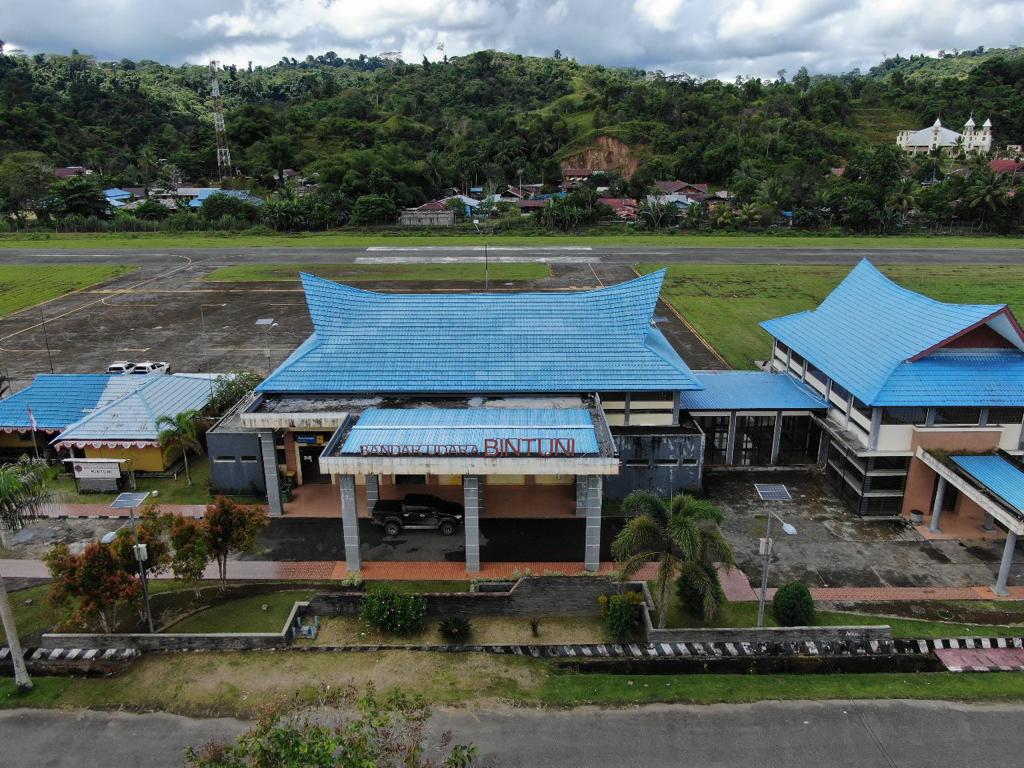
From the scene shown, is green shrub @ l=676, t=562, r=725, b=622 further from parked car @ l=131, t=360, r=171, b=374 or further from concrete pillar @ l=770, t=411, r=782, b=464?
parked car @ l=131, t=360, r=171, b=374

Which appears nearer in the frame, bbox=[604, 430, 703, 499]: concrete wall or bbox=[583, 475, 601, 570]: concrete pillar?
bbox=[583, 475, 601, 570]: concrete pillar

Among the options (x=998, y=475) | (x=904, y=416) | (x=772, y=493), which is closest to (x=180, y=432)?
(x=772, y=493)

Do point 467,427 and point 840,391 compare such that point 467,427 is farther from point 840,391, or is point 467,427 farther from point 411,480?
point 840,391

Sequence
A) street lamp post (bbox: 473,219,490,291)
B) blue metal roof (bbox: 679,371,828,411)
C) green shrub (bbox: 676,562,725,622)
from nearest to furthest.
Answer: green shrub (bbox: 676,562,725,622), blue metal roof (bbox: 679,371,828,411), street lamp post (bbox: 473,219,490,291)

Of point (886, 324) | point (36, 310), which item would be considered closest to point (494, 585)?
point (886, 324)

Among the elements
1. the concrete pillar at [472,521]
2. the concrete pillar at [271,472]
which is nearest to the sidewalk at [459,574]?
the concrete pillar at [472,521]

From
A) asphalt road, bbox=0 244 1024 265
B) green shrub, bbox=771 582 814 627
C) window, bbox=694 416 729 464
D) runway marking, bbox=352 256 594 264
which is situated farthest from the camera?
asphalt road, bbox=0 244 1024 265

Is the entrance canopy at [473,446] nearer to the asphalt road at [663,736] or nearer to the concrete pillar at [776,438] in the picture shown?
the asphalt road at [663,736]

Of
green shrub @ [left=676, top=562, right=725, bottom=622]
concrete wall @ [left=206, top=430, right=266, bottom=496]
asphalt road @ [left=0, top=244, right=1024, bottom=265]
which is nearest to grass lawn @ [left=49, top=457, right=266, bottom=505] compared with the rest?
concrete wall @ [left=206, top=430, right=266, bottom=496]
